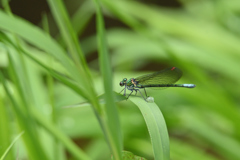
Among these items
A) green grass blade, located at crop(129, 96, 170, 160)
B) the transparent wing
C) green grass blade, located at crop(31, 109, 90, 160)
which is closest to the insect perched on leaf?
the transparent wing

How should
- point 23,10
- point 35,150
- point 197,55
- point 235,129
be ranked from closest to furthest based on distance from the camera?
point 35,150, point 235,129, point 197,55, point 23,10

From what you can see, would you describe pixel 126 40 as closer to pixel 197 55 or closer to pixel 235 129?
pixel 197 55

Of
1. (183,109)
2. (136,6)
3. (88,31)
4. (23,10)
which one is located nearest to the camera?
(183,109)

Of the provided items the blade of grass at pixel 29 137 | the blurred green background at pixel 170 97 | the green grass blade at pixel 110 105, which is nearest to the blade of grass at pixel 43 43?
the green grass blade at pixel 110 105

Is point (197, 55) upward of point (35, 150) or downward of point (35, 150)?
upward

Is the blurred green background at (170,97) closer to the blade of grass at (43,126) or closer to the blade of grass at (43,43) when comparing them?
the blade of grass at (43,126)

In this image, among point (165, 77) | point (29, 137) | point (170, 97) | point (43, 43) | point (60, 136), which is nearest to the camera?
point (43, 43)

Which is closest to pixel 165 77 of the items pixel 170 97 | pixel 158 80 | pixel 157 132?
pixel 158 80

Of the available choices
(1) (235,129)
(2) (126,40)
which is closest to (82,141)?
(2) (126,40)

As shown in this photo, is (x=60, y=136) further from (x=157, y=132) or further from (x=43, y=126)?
(x=157, y=132)
